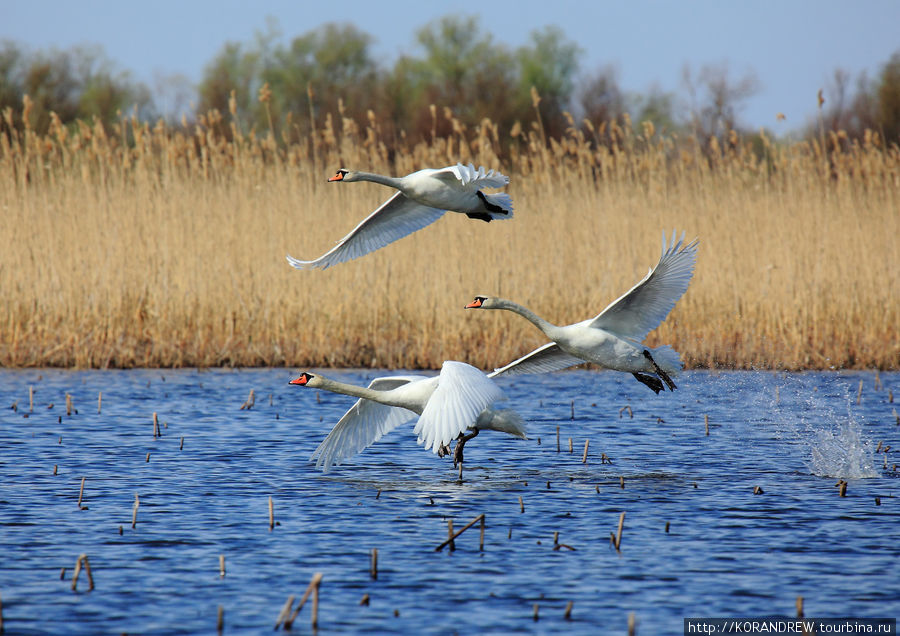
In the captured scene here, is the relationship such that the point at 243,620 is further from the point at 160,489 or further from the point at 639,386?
the point at 639,386

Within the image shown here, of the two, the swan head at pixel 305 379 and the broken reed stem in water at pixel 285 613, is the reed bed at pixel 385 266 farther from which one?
the broken reed stem in water at pixel 285 613

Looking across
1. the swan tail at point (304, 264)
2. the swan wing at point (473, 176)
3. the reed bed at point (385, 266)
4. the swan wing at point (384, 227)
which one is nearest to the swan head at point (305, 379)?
the swan tail at point (304, 264)

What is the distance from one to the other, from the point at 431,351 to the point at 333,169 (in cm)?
239

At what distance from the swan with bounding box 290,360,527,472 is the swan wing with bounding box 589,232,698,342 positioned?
2.84 ft

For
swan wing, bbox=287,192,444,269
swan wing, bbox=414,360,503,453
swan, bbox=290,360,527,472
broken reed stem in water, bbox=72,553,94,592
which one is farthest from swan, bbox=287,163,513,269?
broken reed stem in water, bbox=72,553,94,592

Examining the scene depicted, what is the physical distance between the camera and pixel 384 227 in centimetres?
847

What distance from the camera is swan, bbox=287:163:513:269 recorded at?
7180 mm

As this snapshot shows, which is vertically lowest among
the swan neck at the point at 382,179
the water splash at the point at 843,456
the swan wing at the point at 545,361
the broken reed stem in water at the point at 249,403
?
the water splash at the point at 843,456

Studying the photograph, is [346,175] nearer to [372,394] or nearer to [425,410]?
[372,394]

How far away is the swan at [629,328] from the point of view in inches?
291

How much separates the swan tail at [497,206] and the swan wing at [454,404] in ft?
3.77

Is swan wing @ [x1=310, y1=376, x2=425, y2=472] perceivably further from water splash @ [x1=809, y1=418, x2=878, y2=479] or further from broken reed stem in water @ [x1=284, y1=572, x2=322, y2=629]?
broken reed stem in water @ [x1=284, y1=572, x2=322, y2=629]

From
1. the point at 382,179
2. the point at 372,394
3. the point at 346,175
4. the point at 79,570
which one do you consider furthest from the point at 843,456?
the point at 79,570

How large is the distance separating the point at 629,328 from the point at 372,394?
1.69 m
